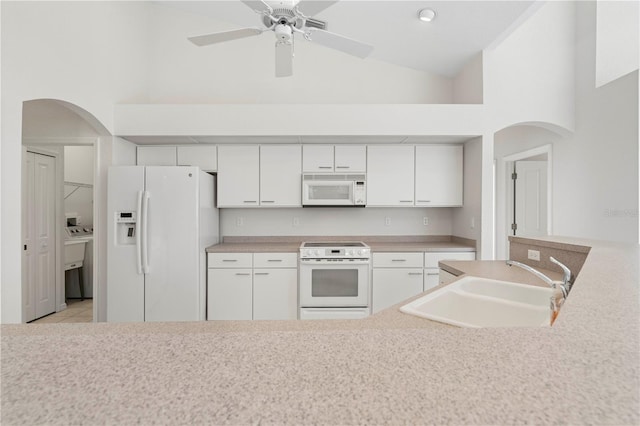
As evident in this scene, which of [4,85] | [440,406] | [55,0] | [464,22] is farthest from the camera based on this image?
[464,22]

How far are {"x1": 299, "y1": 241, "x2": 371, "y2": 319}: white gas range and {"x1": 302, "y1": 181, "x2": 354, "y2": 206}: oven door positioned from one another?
21.7 inches

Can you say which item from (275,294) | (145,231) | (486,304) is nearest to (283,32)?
(486,304)

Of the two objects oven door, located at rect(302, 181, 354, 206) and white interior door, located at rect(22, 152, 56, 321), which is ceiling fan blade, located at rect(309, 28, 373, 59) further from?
white interior door, located at rect(22, 152, 56, 321)

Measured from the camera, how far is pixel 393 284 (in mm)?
3324

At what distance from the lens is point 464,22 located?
291 centimetres

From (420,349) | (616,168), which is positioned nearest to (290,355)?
(420,349)

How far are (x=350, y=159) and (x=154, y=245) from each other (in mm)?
2218

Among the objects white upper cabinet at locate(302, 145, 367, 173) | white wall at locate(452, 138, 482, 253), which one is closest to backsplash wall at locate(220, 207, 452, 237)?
white wall at locate(452, 138, 482, 253)

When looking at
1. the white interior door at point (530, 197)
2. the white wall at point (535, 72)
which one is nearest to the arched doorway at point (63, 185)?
the white wall at point (535, 72)

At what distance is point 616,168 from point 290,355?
386cm

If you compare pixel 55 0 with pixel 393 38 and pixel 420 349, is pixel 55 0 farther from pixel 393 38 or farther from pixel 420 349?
pixel 420 349

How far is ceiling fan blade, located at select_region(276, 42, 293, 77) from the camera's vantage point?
6.93 ft

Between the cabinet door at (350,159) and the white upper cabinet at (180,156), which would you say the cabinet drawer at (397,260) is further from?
the white upper cabinet at (180,156)

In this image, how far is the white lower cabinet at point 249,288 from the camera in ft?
10.8
